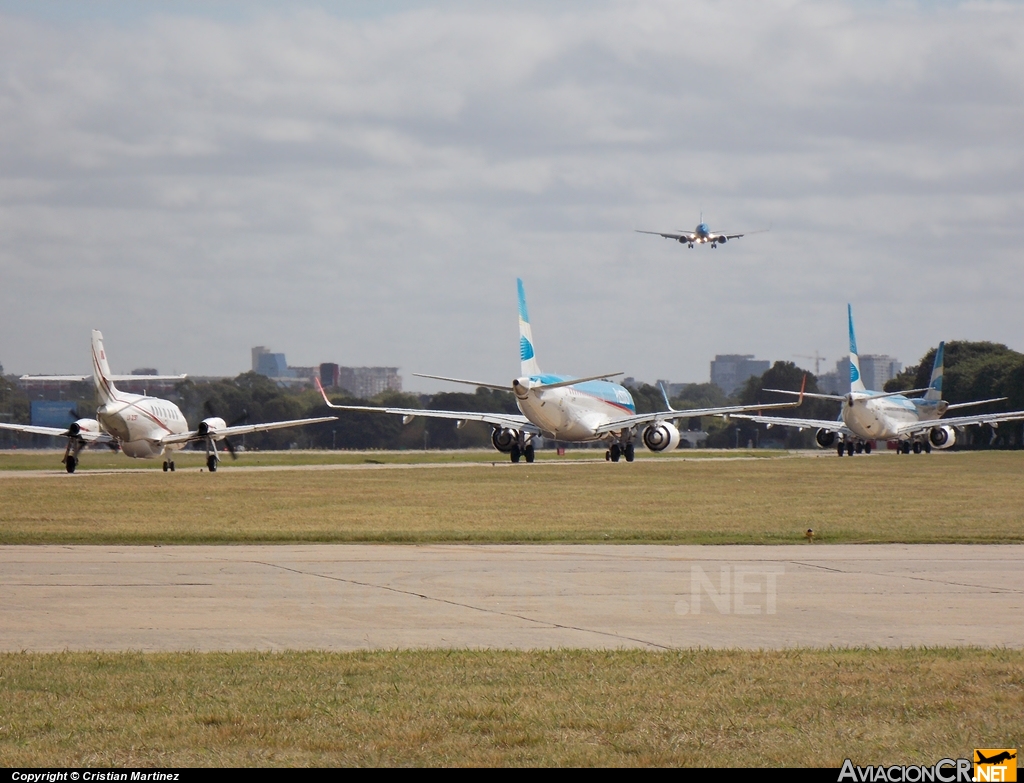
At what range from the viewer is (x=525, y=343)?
205ft

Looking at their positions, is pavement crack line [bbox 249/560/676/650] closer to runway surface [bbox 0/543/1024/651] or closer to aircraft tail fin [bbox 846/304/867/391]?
runway surface [bbox 0/543/1024/651]

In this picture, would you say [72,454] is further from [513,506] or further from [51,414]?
[51,414]

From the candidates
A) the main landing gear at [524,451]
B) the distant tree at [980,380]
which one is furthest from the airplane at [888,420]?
the main landing gear at [524,451]

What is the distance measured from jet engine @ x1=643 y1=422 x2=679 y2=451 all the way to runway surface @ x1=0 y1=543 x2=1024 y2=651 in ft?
156

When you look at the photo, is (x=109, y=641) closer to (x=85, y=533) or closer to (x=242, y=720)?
(x=242, y=720)

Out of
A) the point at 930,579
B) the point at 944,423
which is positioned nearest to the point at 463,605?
the point at 930,579

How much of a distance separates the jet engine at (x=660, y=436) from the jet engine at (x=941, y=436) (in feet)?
114

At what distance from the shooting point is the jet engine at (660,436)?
6881cm

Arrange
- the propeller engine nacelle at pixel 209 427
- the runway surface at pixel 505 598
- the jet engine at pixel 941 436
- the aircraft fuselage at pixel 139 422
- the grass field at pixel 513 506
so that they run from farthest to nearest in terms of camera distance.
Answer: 1. the jet engine at pixel 941 436
2. the propeller engine nacelle at pixel 209 427
3. the aircraft fuselage at pixel 139 422
4. the grass field at pixel 513 506
5. the runway surface at pixel 505 598

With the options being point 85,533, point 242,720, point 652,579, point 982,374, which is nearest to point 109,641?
point 242,720

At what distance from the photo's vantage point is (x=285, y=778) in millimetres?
7270

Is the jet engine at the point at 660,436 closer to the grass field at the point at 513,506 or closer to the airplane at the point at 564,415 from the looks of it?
the airplane at the point at 564,415

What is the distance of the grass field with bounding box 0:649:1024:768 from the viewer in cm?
785

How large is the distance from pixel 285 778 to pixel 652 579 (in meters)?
10.1
